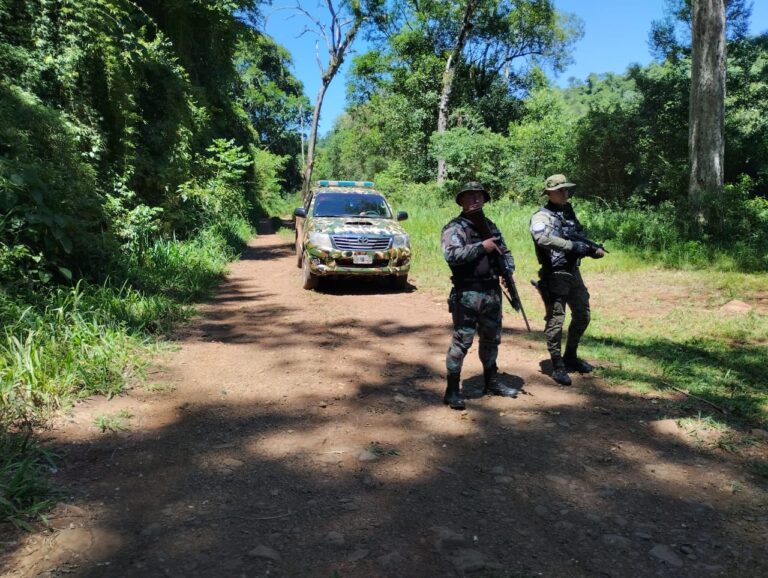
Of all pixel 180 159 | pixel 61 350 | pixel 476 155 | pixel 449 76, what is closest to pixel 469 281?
pixel 61 350

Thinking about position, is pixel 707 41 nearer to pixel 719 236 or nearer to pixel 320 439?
pixel 719 236

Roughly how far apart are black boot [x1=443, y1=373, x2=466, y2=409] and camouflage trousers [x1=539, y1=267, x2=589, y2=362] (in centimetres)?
109

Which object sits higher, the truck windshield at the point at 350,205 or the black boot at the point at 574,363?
the truck windshield at the point at 350,205

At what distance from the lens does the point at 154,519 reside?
2857 millimetres

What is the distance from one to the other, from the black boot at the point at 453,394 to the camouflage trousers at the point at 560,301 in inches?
43.1

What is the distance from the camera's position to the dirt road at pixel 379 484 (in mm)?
2566

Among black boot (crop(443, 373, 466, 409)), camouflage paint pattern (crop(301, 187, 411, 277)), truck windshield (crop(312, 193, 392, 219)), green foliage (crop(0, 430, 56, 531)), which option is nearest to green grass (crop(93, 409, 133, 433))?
green foliage (crop(0, 430, 56, 531))

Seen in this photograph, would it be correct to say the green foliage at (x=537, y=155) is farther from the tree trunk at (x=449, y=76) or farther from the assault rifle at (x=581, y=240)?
the assault rifle at (x=581, y=240)

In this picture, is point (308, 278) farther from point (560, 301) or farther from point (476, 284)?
point (476, 284)

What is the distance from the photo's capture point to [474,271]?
4363mm

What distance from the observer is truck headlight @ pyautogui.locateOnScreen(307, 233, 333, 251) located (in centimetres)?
896

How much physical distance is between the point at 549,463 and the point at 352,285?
7128 mm

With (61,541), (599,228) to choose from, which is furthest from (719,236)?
(61,541)

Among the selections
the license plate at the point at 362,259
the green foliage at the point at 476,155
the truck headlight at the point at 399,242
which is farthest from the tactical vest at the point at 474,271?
the green foliage at the point at 476,155
